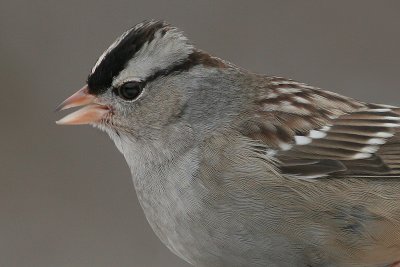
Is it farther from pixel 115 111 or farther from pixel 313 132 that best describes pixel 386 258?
pixel 115 111

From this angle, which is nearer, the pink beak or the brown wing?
the brown wing

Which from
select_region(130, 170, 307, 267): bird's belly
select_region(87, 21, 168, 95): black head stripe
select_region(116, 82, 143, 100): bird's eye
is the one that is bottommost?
select_region(130, 170, 307, 267): bird's belly

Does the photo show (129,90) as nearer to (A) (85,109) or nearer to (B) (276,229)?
(A) (85,109)

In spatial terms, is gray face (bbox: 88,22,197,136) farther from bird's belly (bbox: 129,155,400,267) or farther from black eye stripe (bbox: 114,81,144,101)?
bird's belly (bbox: 129,155,400,267)

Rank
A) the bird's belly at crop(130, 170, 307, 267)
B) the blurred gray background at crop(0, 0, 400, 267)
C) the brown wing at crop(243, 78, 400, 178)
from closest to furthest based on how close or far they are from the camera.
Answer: the bird's belly at crop(130, 170, 307, 267) < the brown wing at crop(243, 78, 400, 178) < the blurred gray background at crop(0, 0, 400, 267)

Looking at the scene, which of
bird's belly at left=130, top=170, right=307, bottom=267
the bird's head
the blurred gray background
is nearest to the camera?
bird's belly at left=130, top=170, right=307, bottom=267

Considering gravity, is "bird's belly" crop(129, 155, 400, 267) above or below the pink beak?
below

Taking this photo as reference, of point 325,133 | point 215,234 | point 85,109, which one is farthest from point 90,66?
point 215,234

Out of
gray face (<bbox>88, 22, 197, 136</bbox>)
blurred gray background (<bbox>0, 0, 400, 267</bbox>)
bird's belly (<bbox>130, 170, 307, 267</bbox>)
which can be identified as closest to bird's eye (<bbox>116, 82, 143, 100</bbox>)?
gray face (<bbox>88, 22, 197, 136</bbox>)
